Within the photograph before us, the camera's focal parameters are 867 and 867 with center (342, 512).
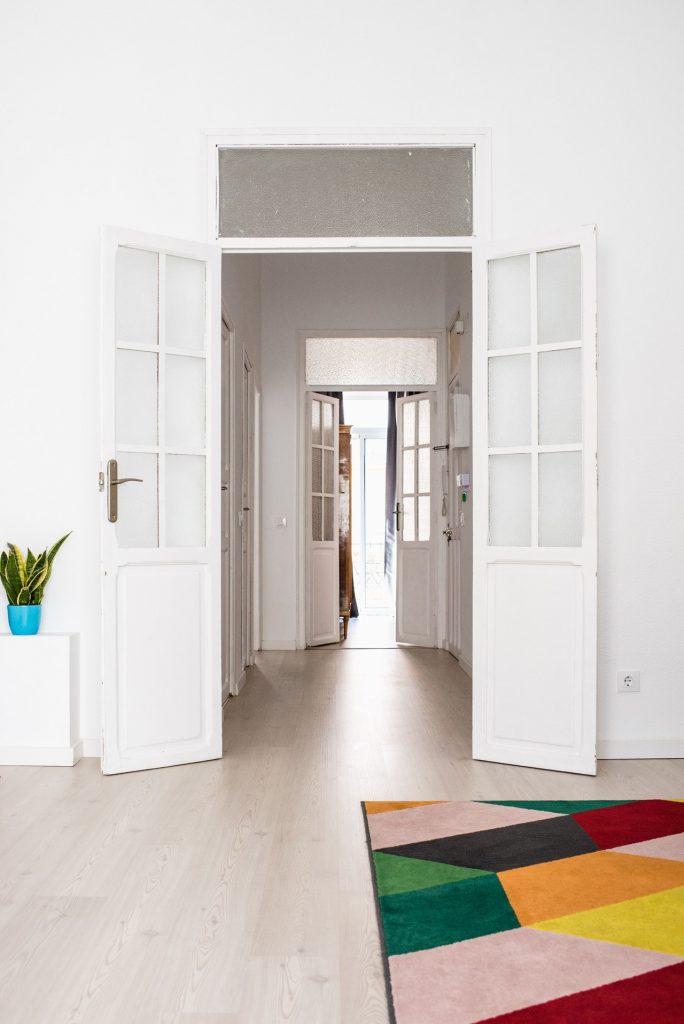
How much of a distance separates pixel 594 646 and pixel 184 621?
1.66 meters

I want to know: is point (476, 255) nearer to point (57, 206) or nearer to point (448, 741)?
point (57, 206)

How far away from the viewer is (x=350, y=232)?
371 cm

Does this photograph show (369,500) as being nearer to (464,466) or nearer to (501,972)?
(464,466)

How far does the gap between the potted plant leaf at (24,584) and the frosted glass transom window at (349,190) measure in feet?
5.20

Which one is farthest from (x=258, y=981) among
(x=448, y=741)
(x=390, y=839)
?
(x=448, y=741)

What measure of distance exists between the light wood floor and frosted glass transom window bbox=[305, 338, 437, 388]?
139 inches

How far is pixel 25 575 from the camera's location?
3.59m

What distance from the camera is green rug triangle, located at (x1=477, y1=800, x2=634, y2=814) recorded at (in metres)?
2.94

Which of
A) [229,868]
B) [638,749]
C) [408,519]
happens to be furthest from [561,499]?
[408,519]

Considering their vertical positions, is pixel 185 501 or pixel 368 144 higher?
pixel 368 144

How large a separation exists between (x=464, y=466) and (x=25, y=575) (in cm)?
354

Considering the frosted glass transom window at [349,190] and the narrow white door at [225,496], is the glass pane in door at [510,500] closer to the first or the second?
the frosted glass transom window at [349,190]

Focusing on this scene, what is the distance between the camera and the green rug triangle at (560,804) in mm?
2938

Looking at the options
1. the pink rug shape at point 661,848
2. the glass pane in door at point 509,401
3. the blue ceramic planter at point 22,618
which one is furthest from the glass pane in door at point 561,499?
the blue ceramic planter at point 22,618
